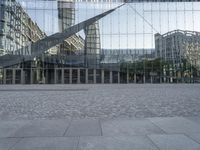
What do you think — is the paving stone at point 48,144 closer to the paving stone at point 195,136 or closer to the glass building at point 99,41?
the paving stone at point 195,136

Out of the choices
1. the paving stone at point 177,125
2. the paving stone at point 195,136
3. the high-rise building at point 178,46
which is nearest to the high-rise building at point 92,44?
the high-rise building at point 178,46

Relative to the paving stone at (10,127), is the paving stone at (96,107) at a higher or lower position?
higher

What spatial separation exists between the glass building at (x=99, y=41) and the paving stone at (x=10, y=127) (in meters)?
35.2

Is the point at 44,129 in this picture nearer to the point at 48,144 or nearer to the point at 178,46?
the point at 48,144

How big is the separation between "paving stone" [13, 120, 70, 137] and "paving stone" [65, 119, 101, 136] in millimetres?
208

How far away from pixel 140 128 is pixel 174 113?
3.26 metres

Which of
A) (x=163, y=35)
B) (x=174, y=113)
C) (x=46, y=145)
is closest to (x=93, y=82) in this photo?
(x=163, y=35)

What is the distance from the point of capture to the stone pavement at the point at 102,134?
520 cm

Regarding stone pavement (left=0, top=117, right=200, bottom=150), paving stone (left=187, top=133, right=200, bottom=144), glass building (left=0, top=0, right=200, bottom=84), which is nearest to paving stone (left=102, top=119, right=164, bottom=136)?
stone pavement (left=0, top=117, right=200, bottom=150)

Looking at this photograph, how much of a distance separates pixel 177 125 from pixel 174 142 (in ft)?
6.18

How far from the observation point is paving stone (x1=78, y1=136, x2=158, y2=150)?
5.08m

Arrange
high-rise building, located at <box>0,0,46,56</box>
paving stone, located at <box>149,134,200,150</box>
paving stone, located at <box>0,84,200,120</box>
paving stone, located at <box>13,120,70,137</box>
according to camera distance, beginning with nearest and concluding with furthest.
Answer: paving stone, located at <box>149,134,200,150</box>, paving stone, located at <box>13,120,70,137</box>, paving stone, located at <box>0,84,200,120</box>, high-rise building, located at <box>0,0,46,56</box>

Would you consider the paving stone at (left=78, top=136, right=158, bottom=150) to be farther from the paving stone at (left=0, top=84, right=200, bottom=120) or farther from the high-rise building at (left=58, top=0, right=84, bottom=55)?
the high-rise building at (left=58, top=0, right=84, bottom=55)

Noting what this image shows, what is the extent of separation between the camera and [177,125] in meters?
7.18
